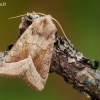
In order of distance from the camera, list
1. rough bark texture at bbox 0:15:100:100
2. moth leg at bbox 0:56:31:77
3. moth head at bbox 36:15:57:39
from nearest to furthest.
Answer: rough bark texture at bbox 0:15:100:100 < moth leg at bbox 0:56:31:77 < moth head at bbox 36:15:57:39

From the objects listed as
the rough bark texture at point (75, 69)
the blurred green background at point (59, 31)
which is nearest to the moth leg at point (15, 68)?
the rough bark texture at point (75, 69)

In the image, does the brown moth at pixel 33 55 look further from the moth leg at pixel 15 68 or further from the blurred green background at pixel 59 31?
the blurred green background at pixel 59 31

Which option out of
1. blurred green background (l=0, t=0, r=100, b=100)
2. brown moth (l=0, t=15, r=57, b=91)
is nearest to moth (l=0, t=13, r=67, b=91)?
brown moth (l=0, t=15, r=57, b=91)

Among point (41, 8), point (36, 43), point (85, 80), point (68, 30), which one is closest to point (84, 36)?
point (68, 30)

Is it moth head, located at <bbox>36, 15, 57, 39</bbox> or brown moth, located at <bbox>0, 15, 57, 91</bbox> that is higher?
moth head, located at <bbox>36, 15, 57, 39</bbox>

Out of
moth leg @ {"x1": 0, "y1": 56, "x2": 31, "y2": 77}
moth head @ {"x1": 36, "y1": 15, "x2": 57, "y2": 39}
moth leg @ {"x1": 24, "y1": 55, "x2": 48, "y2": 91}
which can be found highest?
moth head @ {"x1": 36, "y1": 15, "x2": 57, "y2": 39}

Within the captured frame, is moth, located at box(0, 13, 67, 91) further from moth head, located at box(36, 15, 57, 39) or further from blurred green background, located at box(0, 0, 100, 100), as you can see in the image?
blurred green background, located at box(0, 0, 100, 100)

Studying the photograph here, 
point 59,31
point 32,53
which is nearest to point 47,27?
point 32,53

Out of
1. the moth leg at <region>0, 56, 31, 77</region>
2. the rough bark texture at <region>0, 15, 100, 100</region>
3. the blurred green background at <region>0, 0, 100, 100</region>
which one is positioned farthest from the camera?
the blurred green background at <region>0, 0, 100, 100</region>
